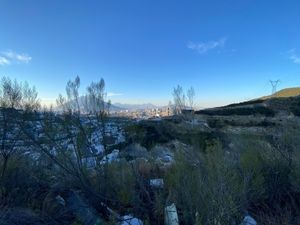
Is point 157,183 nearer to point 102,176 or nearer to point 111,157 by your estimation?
point 102,176

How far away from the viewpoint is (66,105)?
889cm

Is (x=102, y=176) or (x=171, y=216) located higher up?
(x=102, y=176)

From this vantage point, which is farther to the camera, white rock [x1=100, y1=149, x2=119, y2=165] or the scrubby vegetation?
white rock [x1=100, y1=149, x2=119, y2=165]

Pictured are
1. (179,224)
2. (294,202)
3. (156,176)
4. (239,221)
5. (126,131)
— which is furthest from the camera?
(156,176)

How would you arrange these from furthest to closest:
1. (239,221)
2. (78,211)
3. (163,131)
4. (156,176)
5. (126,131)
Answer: (163,131), (156,176), (126,131), (78,211), (239,221)

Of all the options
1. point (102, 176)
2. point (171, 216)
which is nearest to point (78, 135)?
point (102, 176)

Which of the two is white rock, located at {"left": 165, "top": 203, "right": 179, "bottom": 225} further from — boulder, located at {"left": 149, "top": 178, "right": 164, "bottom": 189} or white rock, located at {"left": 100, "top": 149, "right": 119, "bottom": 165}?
white rock, located at {"left": 100, "top": 149, "right": 119, "bottom": 165}

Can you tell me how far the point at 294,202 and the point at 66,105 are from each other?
249 inches

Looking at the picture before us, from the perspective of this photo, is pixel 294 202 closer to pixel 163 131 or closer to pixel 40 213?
pixel 40 213

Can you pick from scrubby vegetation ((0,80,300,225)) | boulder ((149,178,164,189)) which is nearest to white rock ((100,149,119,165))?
scrubby vegetation ((0,80,300,225))

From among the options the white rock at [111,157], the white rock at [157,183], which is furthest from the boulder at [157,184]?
the white rock at [111,157]

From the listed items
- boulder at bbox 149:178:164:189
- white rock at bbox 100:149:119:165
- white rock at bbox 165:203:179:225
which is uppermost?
white rock at bbox 100:149:119:165

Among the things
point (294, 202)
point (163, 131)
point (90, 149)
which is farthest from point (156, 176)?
point (163, 131)

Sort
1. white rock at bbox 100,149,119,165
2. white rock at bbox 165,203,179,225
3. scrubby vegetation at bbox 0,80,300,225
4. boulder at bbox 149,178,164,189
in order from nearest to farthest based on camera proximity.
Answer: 1. white rock at bbox 165,203,179,225
2. scrubby vegetation at bbox 0,80,300,225
3. boulder at bbox 149,178,164,189
4. white rock at bbox 100,149,119,165
